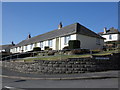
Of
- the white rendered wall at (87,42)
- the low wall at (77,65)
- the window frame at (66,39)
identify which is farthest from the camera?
the window frame at (66,39)

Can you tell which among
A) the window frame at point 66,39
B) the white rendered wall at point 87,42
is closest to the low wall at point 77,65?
the white rendered wall at point 87,42

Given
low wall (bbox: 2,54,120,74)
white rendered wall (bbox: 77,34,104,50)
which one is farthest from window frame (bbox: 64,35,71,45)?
low wall (bbox: 2,54,120,74)

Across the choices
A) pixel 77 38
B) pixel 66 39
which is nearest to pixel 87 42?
pixel 77 38

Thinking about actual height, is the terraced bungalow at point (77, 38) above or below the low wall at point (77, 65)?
above

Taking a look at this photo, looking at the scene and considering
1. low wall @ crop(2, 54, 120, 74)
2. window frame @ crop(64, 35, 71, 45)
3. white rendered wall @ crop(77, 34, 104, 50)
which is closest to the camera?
low wall @ crop(2, 54, 120, 74)

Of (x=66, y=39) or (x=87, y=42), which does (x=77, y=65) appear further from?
(x=66, y=39)

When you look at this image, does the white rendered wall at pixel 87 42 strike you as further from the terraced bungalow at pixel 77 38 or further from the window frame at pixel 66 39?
the window frame at pixel 66 39

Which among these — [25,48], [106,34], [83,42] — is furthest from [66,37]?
[106,34]

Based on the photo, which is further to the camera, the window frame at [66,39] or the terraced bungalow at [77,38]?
the window frame at [66,39]

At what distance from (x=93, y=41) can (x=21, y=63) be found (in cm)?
1719

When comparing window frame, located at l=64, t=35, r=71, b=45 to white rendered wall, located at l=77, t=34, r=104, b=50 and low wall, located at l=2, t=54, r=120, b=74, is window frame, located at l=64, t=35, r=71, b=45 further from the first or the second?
low wall, located at l=2, t=54, r=120, b=74

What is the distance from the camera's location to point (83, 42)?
2731cm

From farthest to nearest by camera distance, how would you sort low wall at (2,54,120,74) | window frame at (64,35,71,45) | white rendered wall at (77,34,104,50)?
window frame at (64,35,71,45)
white rendered wall at (77,34,104,50)
low wall at (2,54,120,74)

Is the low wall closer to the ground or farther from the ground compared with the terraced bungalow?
closer to the ground
